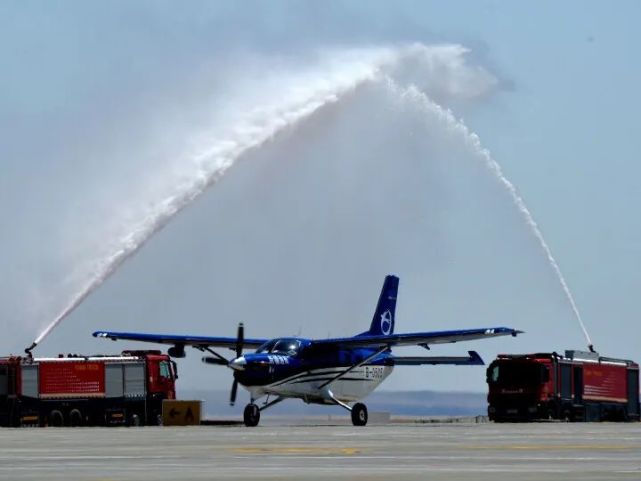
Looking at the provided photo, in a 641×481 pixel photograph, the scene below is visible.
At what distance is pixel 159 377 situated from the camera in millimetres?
68375

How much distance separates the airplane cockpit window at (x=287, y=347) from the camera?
59.5 metres

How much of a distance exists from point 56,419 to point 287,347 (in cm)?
1247

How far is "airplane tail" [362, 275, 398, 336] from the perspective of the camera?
68625mm

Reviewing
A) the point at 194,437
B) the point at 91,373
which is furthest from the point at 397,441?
the point at 91,373

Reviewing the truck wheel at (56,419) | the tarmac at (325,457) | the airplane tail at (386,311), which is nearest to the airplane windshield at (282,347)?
the airplane tail at (386,311)

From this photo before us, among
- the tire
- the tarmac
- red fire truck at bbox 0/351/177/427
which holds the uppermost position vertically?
red fire truck at bbox 0/351/177/427

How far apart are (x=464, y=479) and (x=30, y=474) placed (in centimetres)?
778

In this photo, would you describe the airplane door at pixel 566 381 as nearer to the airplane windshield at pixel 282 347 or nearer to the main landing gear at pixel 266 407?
the main landing gear at pixel 266 407

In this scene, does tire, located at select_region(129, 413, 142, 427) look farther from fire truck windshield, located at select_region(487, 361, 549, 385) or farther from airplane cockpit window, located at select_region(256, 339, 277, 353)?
fire truck windshield, located at select_region(487, 361, 549, 385)

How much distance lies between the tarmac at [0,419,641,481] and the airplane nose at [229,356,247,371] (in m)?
10.6

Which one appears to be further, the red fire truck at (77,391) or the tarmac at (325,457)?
the red fire truck at (77,391)

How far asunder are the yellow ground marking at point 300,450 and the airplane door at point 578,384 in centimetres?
3680

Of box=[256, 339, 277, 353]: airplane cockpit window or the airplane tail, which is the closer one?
box=[256, 339, 277, 353]: airplane cockpit window

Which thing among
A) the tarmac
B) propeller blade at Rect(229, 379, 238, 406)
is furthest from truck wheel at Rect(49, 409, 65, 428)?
the tarmac
